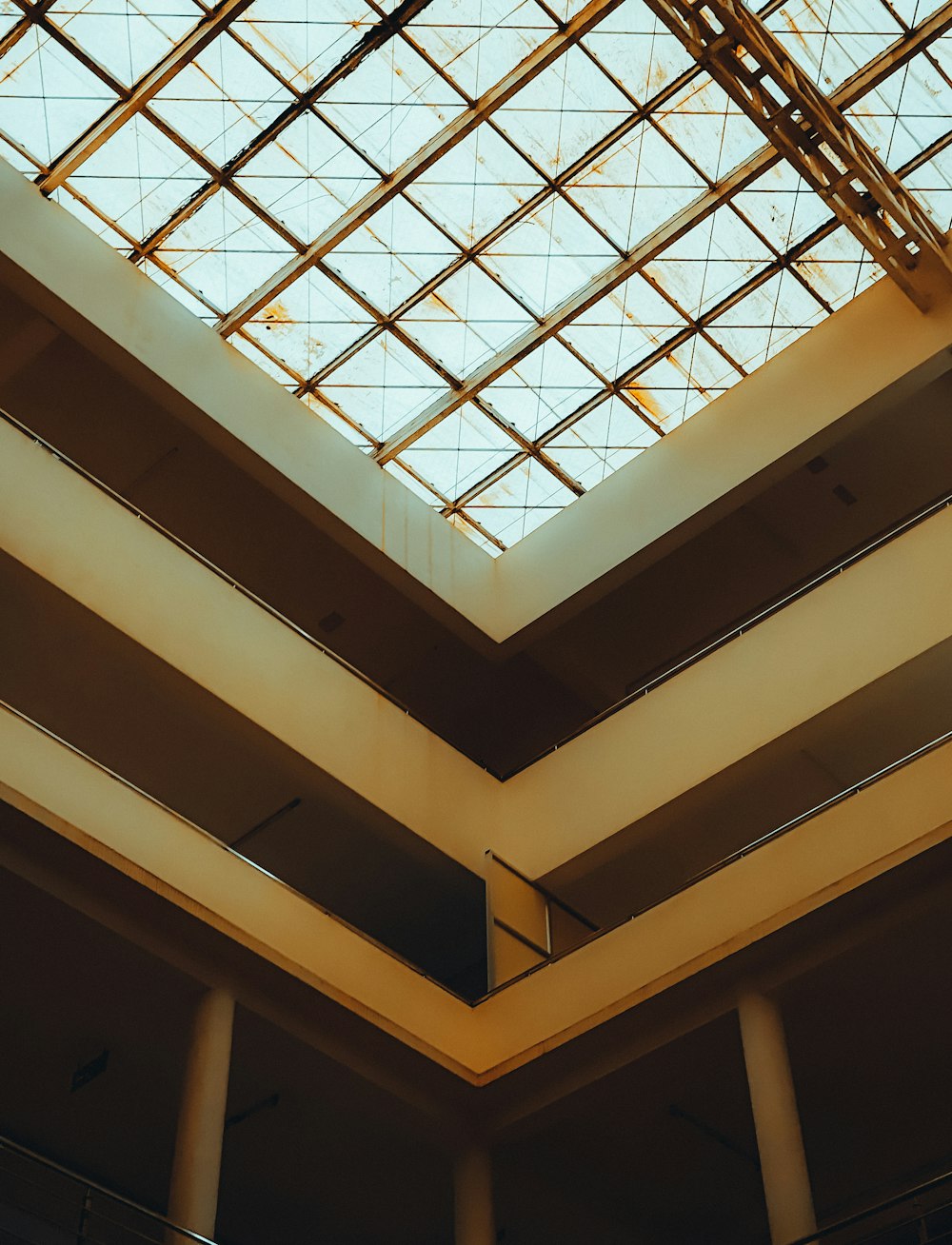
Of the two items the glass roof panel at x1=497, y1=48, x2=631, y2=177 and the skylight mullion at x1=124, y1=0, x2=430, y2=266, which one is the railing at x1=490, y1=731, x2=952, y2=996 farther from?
the skylight mullion at x1=124, y1=0, x2=430, y2=266

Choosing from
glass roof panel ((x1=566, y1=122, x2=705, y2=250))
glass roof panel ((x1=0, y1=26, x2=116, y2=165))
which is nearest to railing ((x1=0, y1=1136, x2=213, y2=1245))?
glass roof panel ((x1=0, y1=26, x2=116, y2=165))

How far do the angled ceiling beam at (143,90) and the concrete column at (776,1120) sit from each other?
17.0 meters

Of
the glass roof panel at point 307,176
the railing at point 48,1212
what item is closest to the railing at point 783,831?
the railing at point 48,1212

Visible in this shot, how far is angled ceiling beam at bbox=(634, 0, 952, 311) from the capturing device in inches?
901

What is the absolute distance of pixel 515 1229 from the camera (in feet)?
75.4

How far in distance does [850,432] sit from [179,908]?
14.7m

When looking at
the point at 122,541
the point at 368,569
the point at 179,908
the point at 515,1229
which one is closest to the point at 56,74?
the point at 122,541

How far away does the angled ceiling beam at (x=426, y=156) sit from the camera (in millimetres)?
24609

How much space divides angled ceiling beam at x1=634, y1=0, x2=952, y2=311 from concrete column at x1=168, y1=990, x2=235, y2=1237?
1552 cm

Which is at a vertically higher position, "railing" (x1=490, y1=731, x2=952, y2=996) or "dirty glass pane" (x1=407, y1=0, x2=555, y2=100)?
"dirty glass pane" (x1=407, y1=0, x2=555, y2=100)

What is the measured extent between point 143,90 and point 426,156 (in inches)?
189

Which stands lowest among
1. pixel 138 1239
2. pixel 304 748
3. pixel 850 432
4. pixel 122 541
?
pixel 138 1239

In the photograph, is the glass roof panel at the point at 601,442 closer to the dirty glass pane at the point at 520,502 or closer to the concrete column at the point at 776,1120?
the dirty glass pane at the point at 520,502

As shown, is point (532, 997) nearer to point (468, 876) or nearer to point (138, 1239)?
point (468, 876)
